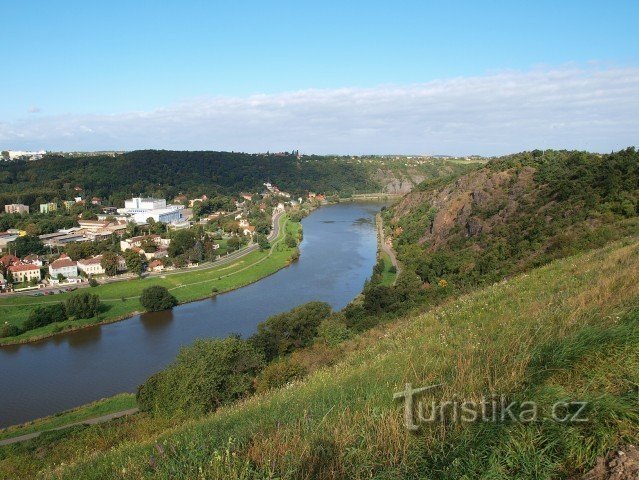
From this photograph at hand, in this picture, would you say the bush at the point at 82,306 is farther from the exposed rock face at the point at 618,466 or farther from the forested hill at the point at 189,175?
the forested hill at the point at 189,175

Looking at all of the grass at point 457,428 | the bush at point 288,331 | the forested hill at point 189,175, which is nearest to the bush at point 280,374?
the bush at point 288,331

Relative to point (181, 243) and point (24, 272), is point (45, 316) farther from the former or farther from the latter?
point (181, 243)

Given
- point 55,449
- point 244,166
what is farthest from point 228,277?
point 244,166

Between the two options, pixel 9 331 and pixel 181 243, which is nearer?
pixel 9 331

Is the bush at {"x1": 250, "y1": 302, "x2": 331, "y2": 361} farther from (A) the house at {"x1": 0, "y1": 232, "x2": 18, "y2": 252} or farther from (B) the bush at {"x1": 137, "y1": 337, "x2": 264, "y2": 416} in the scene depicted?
(A) the house at {"x1": 0, "y1": 232, "x2": 18, "y2": 252}

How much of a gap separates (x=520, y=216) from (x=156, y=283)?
21.6 m

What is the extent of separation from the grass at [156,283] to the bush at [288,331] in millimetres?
10856

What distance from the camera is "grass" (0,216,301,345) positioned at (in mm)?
21578

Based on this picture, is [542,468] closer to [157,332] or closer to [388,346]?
→ [388,346]

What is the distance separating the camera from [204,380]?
10.7 metres

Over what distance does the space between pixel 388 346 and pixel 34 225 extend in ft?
154

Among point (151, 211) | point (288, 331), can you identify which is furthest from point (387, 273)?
point (151, 211)

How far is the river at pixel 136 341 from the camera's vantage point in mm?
15039

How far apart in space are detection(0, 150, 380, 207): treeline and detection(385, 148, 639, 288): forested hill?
47064 millimetres
